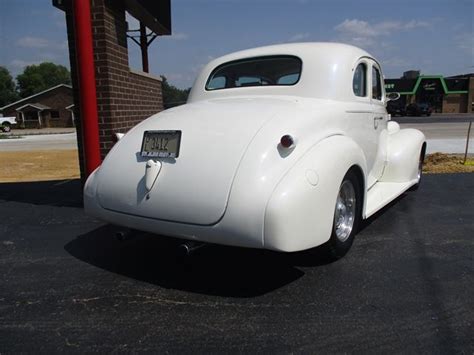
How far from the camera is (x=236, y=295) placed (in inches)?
115

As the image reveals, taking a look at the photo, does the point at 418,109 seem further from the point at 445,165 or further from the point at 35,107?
the point at 35,107

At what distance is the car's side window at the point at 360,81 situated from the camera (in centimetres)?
422

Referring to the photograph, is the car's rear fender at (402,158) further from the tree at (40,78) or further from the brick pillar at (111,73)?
the tree at (40,78)

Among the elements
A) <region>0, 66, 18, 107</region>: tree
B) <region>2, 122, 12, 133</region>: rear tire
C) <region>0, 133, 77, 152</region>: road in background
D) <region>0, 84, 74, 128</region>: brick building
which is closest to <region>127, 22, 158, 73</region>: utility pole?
<region>0, 133, 77, 152</region>: road in background

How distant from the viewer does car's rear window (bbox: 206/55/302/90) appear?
4.08 m

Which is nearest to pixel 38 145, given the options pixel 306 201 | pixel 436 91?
pixel 306 201

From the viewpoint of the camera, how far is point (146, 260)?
142 inches

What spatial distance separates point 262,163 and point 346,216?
45.0 inches

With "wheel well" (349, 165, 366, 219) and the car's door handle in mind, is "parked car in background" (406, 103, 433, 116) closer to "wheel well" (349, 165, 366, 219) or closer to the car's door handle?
the car's door handle

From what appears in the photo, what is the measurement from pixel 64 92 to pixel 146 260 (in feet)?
214

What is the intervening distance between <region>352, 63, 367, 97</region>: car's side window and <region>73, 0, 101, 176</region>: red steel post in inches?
115

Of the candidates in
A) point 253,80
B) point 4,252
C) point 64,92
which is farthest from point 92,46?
point 64,92

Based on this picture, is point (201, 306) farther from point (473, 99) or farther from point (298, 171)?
point (473, 99)

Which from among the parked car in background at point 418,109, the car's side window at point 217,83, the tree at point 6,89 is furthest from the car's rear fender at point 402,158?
the tree at point 6,89
